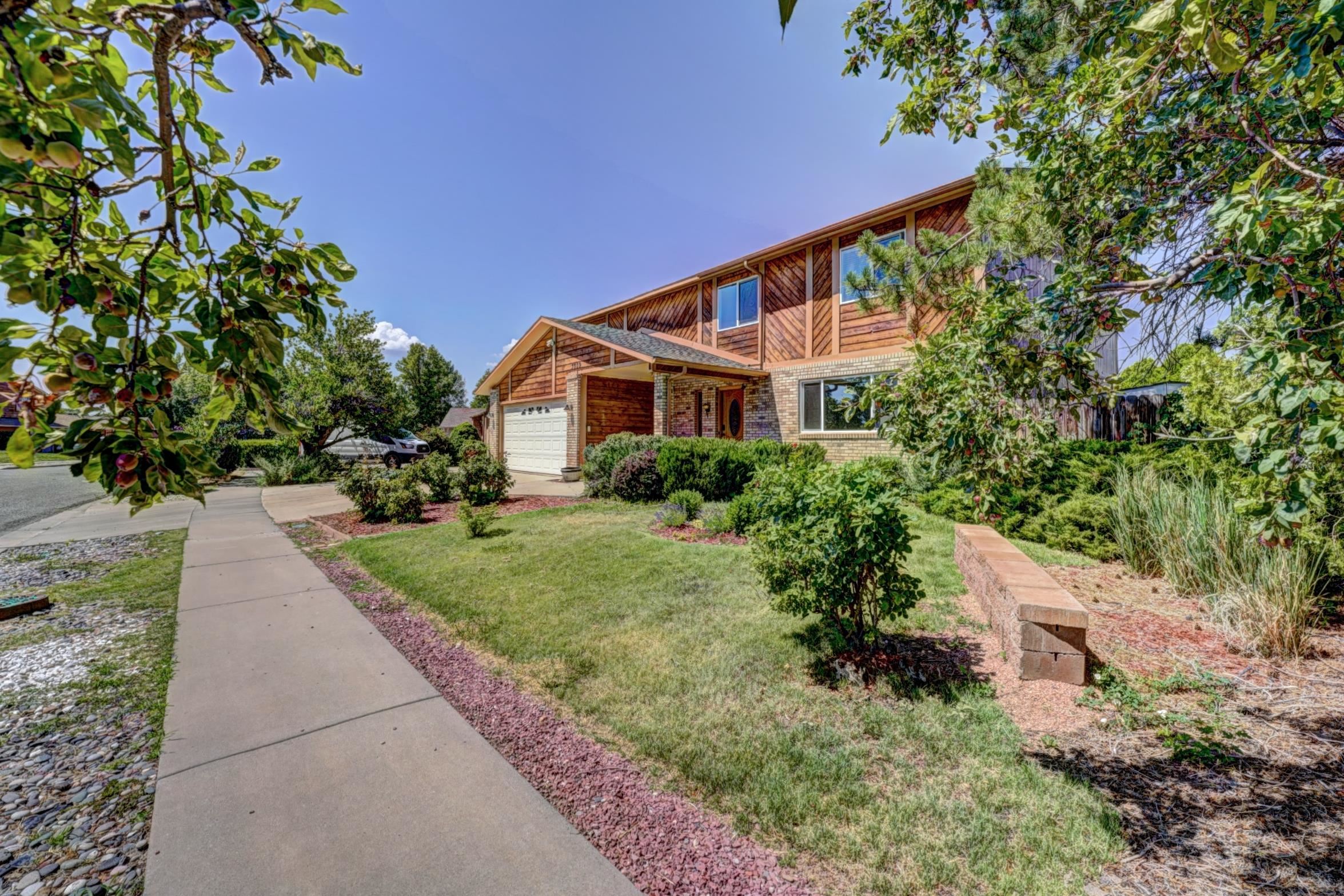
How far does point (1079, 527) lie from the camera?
6824 millimetres

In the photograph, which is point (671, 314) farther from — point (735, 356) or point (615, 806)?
point (615, 806)

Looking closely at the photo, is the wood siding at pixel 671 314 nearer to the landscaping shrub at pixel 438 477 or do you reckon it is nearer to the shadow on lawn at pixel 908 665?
the landscaping shrub at pixel 438 477

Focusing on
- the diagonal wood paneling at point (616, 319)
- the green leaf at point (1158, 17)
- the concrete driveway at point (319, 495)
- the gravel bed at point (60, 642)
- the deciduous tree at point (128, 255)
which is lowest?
the gravel bed at point (60, 642)

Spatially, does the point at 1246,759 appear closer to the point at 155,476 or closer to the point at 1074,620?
the point at 1074,620

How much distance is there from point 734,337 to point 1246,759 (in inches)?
561

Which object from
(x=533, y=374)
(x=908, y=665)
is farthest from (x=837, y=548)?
(x=533, y=374)

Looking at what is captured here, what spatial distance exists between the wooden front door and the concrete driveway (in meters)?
4.79

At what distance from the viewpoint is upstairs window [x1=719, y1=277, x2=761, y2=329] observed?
15434 mm

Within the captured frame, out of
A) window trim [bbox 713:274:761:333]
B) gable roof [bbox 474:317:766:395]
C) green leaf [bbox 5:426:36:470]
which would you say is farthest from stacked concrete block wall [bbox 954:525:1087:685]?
window trim [bbox 713:274:761:333]

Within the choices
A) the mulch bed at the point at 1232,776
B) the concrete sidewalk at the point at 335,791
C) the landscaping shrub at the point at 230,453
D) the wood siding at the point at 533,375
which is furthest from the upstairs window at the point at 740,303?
the landscaping shrub at the point at 230,453

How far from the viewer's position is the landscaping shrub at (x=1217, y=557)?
12.6 ft

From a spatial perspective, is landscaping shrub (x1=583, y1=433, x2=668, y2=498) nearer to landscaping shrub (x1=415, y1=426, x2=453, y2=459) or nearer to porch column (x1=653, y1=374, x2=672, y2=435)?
porch column (x1=653, y1=374, x2=672, y2=435)

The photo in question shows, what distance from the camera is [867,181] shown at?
575cm

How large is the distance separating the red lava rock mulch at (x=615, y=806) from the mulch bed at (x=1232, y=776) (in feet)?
4.50
